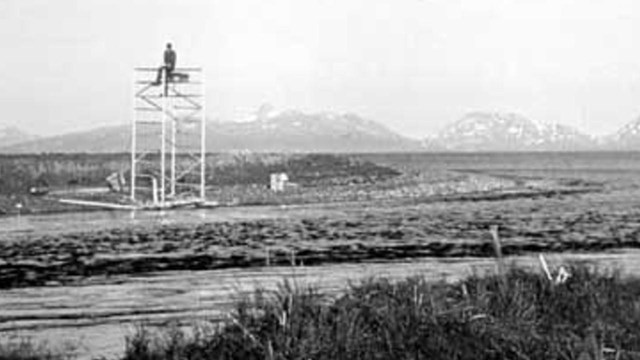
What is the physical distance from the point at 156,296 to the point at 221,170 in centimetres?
6360

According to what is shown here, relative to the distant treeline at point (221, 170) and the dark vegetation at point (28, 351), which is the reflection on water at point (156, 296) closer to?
the dark vegetation at point (28, 351)

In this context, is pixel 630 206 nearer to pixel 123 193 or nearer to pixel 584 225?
pixel 584 225

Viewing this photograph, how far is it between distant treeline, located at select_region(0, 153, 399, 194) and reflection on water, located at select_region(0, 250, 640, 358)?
1621 inches

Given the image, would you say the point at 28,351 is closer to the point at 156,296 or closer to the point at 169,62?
the point at 156,296

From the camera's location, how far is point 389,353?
16.1m

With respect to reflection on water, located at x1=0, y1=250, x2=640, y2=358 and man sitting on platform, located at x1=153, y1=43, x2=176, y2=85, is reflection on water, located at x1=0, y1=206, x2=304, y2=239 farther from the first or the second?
reflection on water, located at x1=0, y1=250, x2=640, y2=358

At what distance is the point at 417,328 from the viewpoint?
1691cm

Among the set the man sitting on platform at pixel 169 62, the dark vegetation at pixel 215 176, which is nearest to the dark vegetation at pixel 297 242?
the man sitting on platform at pixel 169 62

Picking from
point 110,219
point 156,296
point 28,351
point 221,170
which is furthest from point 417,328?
point 221,170

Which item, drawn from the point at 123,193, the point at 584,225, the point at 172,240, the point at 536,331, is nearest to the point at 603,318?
the point at 536,331

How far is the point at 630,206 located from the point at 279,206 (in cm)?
1842

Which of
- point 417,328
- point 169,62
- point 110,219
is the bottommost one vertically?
point 110,219

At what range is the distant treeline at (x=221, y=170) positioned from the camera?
260ft

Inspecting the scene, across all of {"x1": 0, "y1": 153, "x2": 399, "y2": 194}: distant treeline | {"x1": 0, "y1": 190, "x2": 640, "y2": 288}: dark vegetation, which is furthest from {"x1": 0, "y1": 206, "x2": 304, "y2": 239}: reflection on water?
{"x1": 0, "y1": 153, "x2": 399, "y2": 194}: distant treeline
